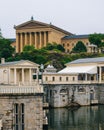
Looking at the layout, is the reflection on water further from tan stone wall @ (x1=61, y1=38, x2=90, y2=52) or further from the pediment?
tan stone wall @ (x1=61, y1=38, x2=90, y2=52)

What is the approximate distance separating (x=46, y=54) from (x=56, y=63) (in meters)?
7.59

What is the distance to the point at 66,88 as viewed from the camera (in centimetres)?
8675

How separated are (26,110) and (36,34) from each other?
419ft

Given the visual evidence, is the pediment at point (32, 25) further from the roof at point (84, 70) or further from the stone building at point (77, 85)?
the stone building at point (77, 85)

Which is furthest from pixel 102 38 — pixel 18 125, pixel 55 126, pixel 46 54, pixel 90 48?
pixel 18 125

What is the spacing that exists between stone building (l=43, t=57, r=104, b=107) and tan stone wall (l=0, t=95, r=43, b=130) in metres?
51.0

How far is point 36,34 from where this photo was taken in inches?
6265

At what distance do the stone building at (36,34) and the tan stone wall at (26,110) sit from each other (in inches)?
4904

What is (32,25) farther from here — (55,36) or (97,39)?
(97,39)

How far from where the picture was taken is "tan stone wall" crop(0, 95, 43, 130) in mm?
31734

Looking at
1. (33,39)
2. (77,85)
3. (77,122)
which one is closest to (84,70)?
(77,85)

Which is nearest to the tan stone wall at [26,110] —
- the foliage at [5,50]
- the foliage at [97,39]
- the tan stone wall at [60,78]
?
the tan stone wall at [60,78]

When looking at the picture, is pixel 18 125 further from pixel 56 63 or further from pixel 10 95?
pixel 56 63

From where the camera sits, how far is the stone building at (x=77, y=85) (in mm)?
85000
